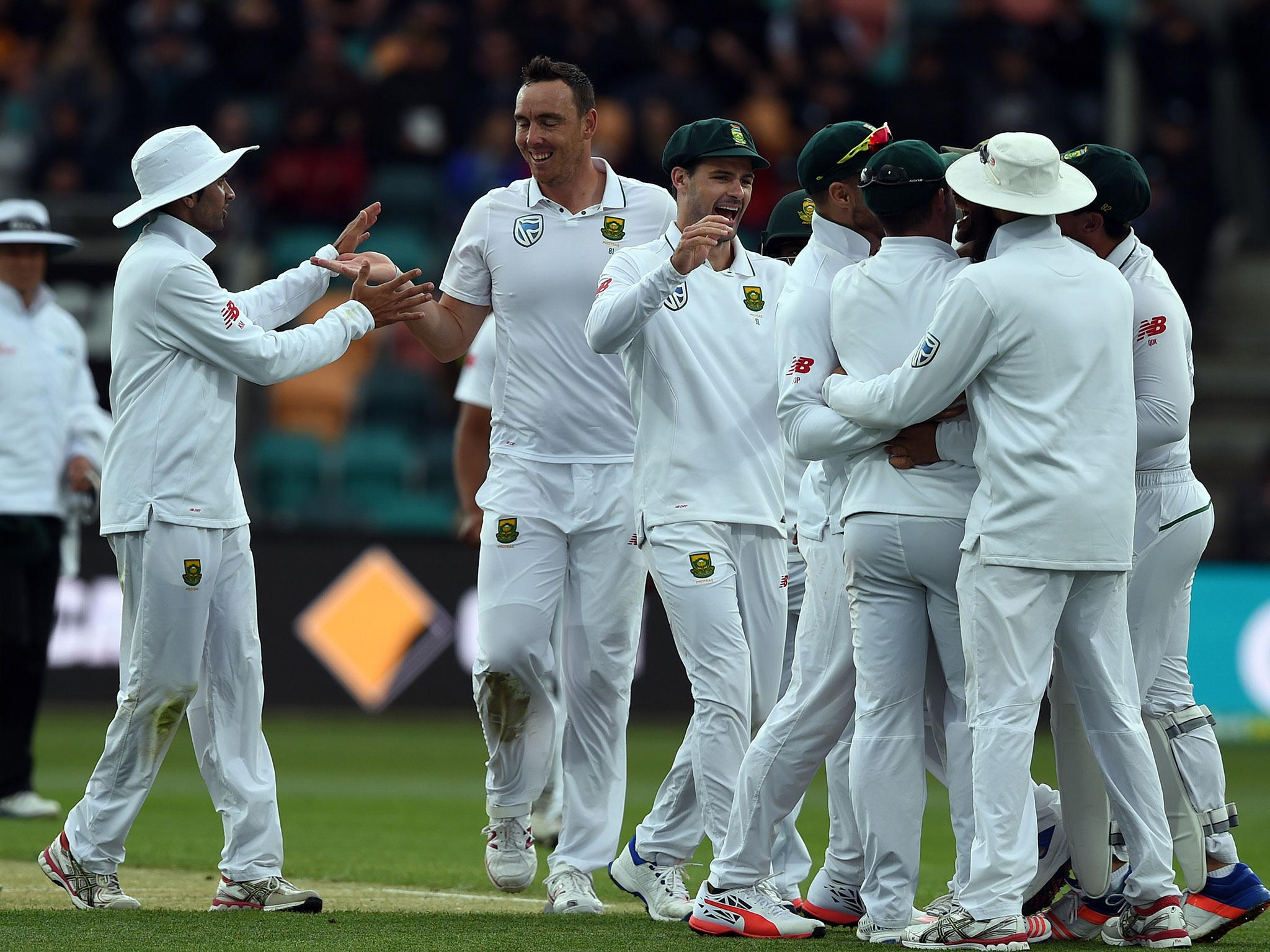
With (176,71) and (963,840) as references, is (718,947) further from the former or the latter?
(176,71)

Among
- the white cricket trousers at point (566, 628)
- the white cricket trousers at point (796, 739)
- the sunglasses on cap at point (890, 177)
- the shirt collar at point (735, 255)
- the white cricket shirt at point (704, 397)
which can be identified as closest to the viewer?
the sunglasses on cap at point (890, 177)

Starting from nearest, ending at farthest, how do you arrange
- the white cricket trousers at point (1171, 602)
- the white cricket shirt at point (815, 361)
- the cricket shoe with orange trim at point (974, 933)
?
the cricket shoe with orange trim at point (974, 933)
the white cricket shirt at point (815, 361)
the white cricket trousers at point (1171, 602)

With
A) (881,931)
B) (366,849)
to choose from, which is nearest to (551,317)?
(881,931)

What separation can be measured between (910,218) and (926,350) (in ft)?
1.75

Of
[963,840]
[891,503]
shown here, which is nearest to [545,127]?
[891,503]

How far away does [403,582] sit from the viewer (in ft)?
45.8

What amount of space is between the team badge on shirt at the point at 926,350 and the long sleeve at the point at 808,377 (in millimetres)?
345

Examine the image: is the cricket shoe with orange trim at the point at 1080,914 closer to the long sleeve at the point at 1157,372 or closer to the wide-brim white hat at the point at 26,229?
the long sleeve at the point at 1157,372

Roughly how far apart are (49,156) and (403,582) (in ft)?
21.5

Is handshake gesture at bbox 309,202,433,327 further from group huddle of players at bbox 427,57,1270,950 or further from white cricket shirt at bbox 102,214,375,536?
white cricket shirt at bbox 102,214,375,536

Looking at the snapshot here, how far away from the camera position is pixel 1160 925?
567 cm

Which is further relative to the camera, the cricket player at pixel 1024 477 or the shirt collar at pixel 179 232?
the shirt collar at pixel 179 232

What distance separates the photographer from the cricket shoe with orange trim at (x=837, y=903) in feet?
20.6

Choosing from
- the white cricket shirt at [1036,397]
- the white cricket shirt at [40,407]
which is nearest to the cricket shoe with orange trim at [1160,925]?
the white cricket shirt at [1036,397]
